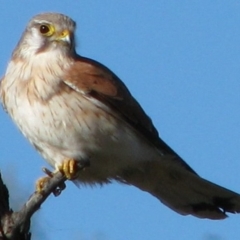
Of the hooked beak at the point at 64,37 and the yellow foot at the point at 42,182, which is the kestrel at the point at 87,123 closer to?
the hooked beak at the point at 64,37

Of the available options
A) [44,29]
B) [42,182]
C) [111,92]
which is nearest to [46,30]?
[44,29]

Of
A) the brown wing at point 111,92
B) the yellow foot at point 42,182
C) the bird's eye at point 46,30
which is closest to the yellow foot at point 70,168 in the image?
the yellow foot at point 42,182

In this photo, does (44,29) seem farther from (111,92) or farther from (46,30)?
(111,92)

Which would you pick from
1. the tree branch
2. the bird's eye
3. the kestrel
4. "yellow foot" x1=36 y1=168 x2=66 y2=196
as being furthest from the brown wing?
the tree branch

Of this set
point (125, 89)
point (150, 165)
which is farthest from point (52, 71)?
point (150, 165)

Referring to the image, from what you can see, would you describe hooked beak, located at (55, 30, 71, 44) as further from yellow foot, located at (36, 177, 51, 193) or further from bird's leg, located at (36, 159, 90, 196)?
yellow foot, located at (36, 177, 51, 193)

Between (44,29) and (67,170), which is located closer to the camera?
(67,170)
